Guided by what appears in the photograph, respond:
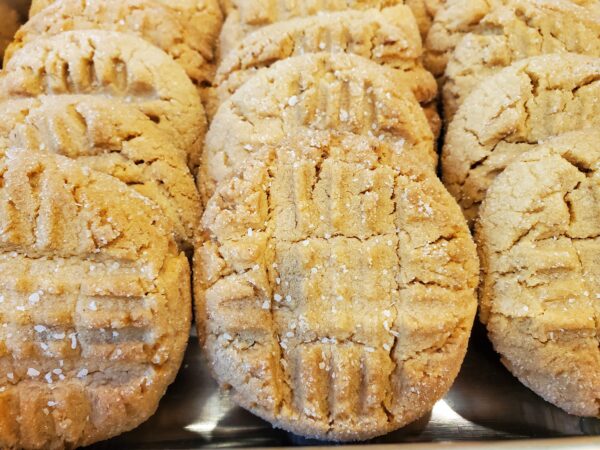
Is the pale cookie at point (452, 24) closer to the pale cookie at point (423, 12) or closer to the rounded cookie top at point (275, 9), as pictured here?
the pale cookie at point (423, 12)

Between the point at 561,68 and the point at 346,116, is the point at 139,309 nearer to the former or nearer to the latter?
the point at 346,116

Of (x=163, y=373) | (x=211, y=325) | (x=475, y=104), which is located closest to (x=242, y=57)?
(x=475, y=104)

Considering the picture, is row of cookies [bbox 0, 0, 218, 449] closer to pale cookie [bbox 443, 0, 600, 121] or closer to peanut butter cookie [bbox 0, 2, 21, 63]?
peanut butter cookie [bbox 0, 2, 21, 63]

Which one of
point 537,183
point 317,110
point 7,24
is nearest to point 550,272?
point 537,183

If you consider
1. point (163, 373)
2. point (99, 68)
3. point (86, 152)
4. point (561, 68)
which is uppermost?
point (99, 68)

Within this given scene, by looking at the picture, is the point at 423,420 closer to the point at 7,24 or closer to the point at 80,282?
the point at 80,282
